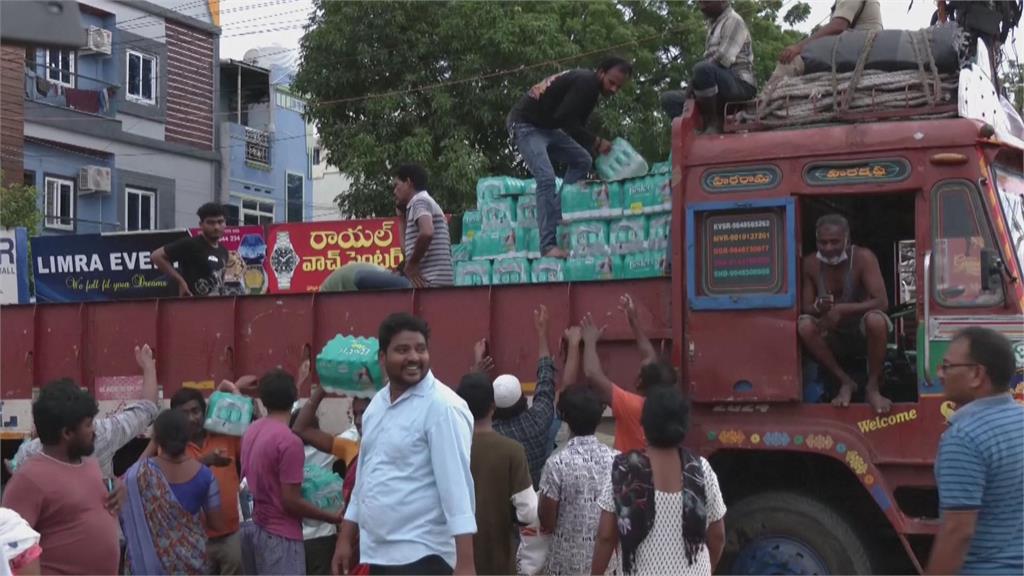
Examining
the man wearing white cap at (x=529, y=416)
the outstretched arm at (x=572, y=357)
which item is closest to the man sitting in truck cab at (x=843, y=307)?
the outstretched arm at (x=572, y=357)

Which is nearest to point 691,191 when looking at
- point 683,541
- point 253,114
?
point 683,541

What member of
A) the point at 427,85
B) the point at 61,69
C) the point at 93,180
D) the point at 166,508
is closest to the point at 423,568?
the point at 166,508

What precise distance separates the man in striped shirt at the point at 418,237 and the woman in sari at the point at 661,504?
13.0ft

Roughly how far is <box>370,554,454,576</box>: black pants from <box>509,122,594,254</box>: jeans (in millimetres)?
4463

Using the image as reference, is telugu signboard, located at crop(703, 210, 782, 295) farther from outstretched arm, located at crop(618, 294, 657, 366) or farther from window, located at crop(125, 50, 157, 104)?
window, located at crop(125, 50, 157, 104)

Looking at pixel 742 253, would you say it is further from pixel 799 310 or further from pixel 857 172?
pixel 857 172

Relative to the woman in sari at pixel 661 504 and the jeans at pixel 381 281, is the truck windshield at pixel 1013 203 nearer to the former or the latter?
the woman in sari at pixel 661 504

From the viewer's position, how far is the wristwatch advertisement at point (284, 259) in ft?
60.6

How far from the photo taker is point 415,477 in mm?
5047

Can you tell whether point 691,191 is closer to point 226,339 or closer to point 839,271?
point 839,271

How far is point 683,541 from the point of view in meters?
5.41

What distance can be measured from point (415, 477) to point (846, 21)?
512 cm

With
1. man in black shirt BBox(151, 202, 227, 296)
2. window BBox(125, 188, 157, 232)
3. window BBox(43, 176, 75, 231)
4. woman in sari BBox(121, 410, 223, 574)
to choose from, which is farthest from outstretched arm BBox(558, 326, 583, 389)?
window BBox(125, 188, 157, 232)

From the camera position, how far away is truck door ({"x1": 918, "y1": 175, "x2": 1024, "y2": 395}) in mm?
7145
